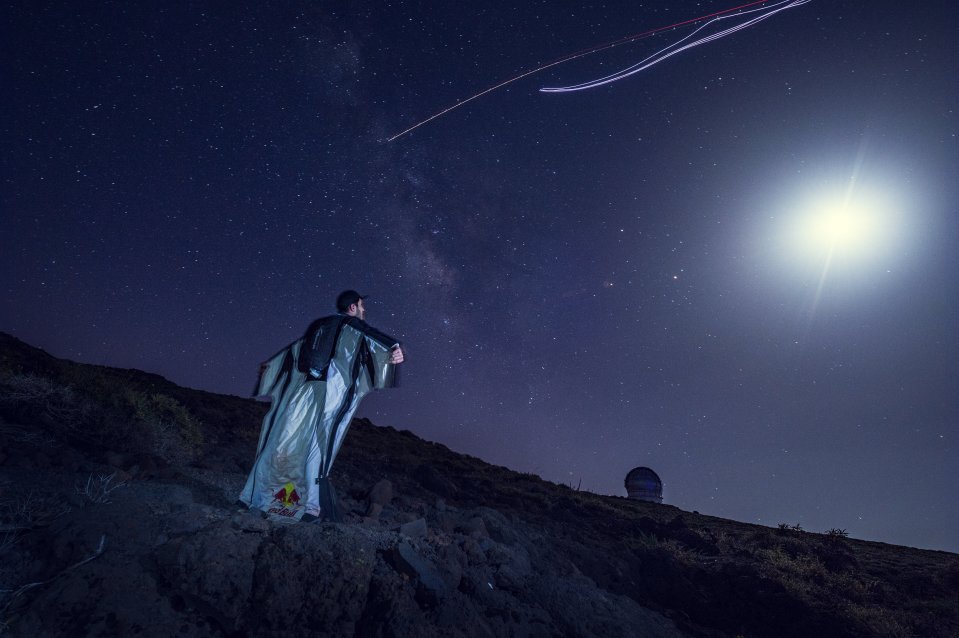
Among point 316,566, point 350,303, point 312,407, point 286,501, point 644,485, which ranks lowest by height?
point 316,566

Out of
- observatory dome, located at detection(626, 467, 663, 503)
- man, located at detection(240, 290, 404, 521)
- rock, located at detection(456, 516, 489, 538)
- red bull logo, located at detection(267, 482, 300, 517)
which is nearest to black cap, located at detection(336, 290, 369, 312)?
man, located at detection(240, 290, 404, 521)

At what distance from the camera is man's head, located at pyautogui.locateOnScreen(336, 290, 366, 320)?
485 centimetres

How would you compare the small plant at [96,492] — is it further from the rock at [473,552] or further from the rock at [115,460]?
the rock at [473,552]

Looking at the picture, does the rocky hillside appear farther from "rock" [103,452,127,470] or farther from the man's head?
the man's head

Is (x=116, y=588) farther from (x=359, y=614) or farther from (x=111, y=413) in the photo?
(x=111, y=413)

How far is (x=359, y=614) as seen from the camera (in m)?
2.76

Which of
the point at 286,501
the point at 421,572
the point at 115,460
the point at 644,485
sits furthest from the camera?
the point at 644,485

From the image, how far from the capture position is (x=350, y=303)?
4867 millimetres

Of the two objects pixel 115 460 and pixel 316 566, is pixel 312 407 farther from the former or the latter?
pixel 115 460

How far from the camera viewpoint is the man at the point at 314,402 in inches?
160

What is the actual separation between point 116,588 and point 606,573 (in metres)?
5.85

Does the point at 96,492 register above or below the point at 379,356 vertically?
below

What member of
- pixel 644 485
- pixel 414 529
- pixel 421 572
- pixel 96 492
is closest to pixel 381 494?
pixel 414 529

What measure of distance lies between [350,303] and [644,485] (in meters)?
29.8
